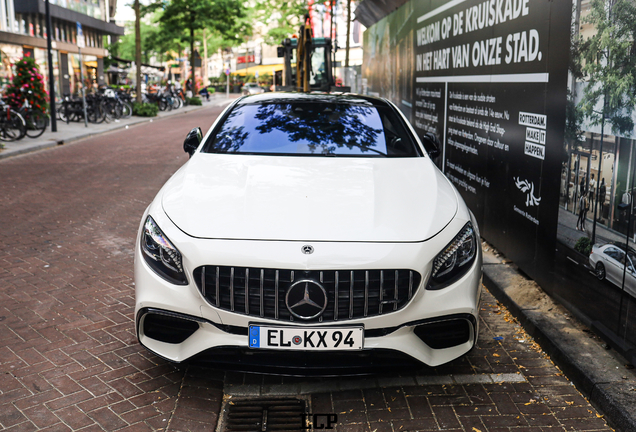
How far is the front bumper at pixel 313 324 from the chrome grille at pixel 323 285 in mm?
34

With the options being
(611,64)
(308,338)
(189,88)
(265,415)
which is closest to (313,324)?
(308,338)

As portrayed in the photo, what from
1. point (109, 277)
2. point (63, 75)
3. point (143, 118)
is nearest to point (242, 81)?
point (63, 75)

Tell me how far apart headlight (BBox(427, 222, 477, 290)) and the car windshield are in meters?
1.21

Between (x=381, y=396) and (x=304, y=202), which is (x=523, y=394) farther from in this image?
(x=304, y=202)

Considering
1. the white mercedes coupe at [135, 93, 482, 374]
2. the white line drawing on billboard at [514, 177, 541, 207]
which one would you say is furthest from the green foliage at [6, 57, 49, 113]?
the white mercedes coupe at [135, 93, 482, 374]

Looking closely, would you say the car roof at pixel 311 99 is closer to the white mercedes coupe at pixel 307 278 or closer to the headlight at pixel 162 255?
the white mercedes coupe at pixel 307 278

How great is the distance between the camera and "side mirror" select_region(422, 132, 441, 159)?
4.82m

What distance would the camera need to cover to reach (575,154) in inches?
169

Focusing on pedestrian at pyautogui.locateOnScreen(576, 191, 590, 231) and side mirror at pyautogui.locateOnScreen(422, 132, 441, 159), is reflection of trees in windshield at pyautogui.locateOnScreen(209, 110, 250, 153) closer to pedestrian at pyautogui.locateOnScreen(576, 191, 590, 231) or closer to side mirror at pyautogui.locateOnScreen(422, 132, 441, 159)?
side mirror at pyautogui.locateOnScreen(422, 132, 441, 159)

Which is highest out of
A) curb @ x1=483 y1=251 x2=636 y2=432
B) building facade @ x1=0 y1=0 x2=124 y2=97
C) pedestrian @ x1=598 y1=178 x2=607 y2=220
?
building facade @ x1=0 y1=0 x2=124 y2=97

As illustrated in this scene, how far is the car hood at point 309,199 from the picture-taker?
3.19 metres

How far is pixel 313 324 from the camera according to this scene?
9.96ft

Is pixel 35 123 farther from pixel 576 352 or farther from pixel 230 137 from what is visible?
pixel 576 352

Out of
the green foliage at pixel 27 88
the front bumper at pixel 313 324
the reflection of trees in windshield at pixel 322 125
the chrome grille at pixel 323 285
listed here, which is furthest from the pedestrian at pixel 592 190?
the green foliage at pixel 27 88
